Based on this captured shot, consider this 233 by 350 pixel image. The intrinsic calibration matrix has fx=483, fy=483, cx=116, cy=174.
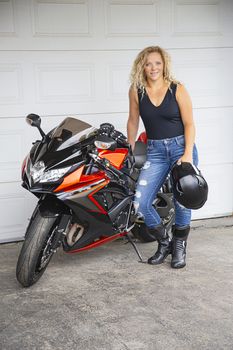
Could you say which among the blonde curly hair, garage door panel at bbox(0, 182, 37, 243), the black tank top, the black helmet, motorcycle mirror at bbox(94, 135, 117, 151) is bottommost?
garage door panel at bbox(0, 182, 37, 243)

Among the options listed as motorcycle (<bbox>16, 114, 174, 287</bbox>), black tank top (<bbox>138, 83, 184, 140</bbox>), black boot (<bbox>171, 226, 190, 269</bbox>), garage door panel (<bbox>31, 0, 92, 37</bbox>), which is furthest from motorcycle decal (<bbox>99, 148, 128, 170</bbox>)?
garage door panel (<bbox>31, 0, 92, 37</bbox>)

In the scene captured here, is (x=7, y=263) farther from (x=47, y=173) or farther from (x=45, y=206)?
(x=47, y=173)

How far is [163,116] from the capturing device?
3250mm

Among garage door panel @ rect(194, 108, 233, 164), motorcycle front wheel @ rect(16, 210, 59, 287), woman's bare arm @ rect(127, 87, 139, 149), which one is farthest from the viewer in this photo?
garage door panel @ rect(194, 108, 233, 164)

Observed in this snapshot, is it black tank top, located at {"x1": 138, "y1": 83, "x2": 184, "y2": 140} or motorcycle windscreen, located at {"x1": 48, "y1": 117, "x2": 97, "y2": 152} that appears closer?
motorcycle windscreen, located at {"x1": 48, "y1": 117, "x2": 97, "y2": 152}

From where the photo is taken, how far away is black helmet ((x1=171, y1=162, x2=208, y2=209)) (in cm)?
308

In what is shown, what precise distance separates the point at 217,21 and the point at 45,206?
8.39 ft

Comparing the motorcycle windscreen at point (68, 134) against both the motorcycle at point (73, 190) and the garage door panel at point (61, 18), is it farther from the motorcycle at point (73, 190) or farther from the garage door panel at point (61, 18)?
the garage door panel at point (61, 18)

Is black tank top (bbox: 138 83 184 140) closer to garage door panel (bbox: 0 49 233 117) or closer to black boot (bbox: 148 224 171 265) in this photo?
black boot (bbox: 148 224 171 265)

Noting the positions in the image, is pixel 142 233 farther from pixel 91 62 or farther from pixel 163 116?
pixel 91 62

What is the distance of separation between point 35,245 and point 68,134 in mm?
716

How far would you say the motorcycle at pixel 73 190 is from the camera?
288cm

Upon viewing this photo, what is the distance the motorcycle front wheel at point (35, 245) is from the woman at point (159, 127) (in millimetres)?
670

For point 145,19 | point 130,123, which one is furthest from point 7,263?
point 145,19
